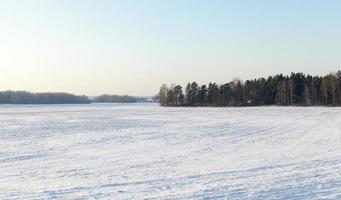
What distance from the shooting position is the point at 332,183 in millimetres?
11297

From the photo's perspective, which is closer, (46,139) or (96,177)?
(96,177)

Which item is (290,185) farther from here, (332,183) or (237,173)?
(237,173)

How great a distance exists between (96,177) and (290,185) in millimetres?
5338

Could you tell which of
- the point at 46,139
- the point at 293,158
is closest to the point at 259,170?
the point at 293,158

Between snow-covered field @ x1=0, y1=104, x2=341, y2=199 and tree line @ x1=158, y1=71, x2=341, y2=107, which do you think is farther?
tree line @ x1=158, y1=71, x2=341, y2=107

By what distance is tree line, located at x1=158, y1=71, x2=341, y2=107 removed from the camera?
98688 millimetres

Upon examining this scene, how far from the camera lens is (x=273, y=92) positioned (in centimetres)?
11262

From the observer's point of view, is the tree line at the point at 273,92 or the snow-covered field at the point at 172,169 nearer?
the snow-covered field at the point at 172,169

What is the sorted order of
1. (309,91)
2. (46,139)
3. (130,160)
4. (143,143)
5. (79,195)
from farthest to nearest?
(309,91) → (46,139) → (143,143) → (130,160) → (79,195)

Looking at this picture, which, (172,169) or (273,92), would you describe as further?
(273,92)

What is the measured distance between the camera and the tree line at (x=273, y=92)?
98.7 m

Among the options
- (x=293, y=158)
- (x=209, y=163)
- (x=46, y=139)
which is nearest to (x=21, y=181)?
(x=209, y=163)

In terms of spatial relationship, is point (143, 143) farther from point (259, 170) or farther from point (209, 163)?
point (259, 170)

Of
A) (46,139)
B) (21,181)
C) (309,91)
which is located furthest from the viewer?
(309,91)
